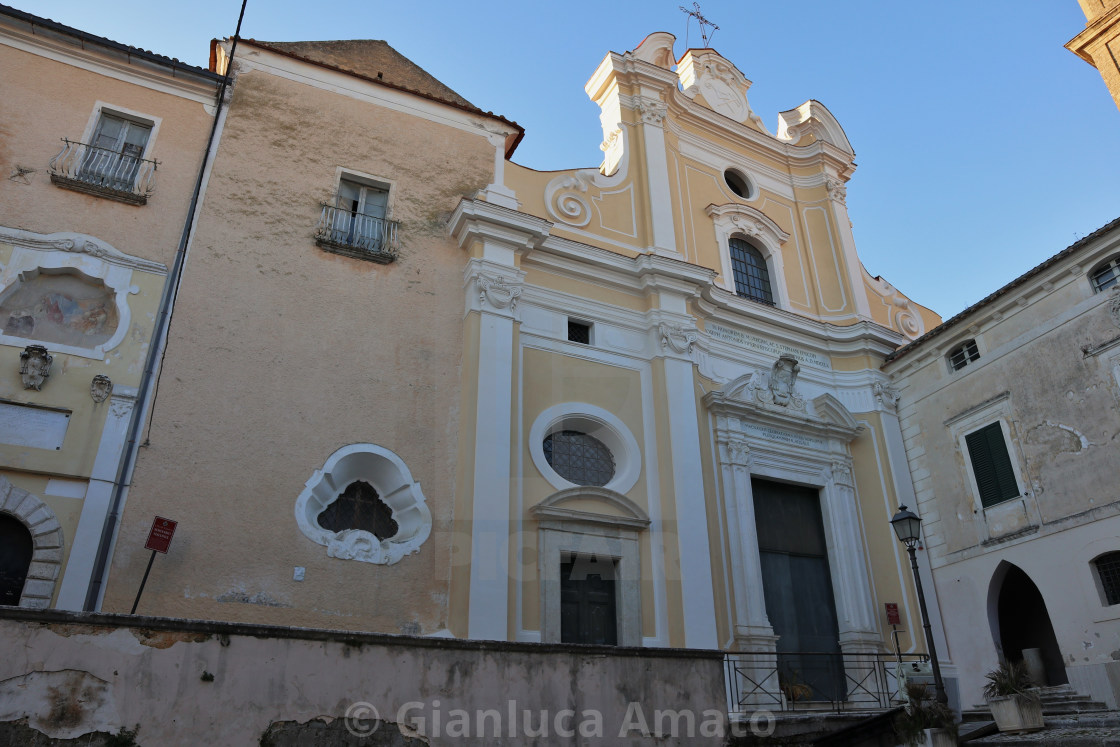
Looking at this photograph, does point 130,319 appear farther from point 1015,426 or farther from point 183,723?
point 1015,426

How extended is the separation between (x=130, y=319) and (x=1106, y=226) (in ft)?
47.7

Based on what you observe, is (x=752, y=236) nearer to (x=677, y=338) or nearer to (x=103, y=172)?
(x=677, y=338)

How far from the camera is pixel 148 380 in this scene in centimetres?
1106

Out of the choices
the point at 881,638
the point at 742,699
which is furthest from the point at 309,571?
the point at 881,638

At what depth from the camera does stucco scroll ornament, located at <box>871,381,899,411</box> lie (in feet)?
56.6

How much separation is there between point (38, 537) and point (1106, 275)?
15.6 metres

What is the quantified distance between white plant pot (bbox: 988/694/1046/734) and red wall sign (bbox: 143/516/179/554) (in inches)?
398

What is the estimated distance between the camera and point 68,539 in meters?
9.84

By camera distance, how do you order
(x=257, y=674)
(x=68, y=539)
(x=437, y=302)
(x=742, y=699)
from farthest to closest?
(x=437, y=302)
(x=742, y=699)
(x=68, y=539)
(x=257, y=674)

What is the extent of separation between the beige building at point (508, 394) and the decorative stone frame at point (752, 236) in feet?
0.22

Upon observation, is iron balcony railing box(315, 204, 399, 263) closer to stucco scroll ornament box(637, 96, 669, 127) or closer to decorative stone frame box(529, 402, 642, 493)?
decorative stone frame box(529, 402, 642, 493)

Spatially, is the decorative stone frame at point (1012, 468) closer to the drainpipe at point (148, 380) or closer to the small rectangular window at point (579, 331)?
the small rectangular window at point (579, 331)

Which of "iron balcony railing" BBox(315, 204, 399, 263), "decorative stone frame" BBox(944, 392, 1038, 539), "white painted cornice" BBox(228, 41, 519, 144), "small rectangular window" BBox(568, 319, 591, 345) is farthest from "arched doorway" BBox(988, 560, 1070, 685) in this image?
"white painted cornice" BBox(228, 41, 519, 144)

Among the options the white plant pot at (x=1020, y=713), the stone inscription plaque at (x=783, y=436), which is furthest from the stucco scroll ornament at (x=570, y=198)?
the white plant pot at (x=1020, y=713)
